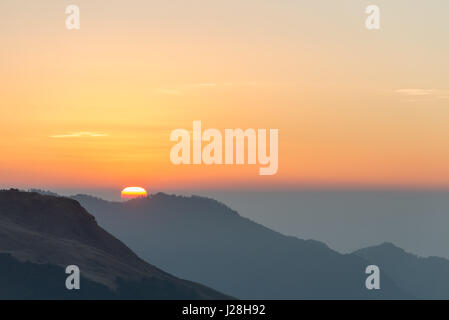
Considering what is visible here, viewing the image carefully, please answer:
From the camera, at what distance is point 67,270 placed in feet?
644
